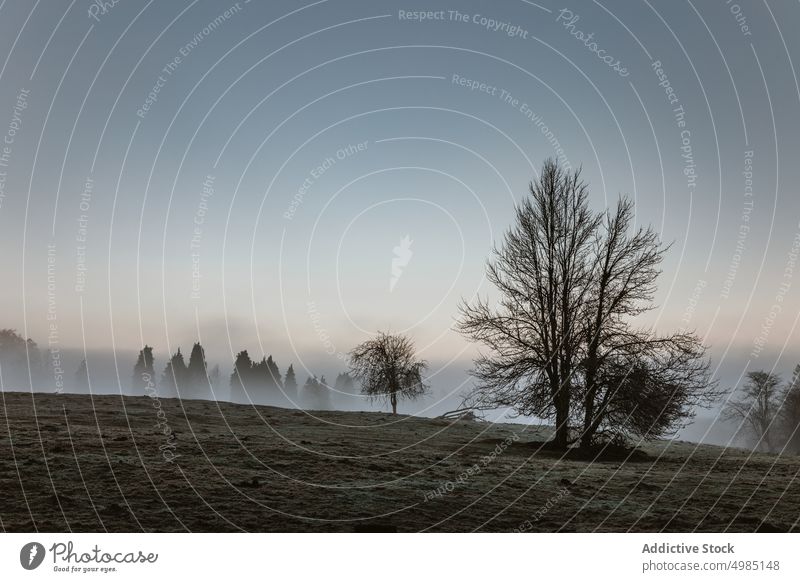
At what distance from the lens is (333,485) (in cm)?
1358

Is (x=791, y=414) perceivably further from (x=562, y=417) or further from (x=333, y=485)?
(x=333, y=485)

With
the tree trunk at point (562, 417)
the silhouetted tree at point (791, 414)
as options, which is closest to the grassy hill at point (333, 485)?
the tree trunk at point (562, 417)

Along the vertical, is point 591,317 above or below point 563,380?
above

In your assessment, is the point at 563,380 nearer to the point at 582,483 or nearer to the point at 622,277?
the point at 622,277

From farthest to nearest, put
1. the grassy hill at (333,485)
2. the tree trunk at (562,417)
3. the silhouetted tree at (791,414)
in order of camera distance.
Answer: the silhouetted tree at (791,414), the tree trunk at (562,417), the grassy hill at (333,485)

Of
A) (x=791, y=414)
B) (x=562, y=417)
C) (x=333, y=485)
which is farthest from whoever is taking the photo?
(x=791, y=414)

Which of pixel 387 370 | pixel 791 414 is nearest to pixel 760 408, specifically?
pixel 791 414

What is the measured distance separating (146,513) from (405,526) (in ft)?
16.4

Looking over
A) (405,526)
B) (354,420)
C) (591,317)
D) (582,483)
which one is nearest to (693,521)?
(582,483)

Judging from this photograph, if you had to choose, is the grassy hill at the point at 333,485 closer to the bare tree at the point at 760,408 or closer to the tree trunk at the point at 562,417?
the tree trunk at the point at 562,417

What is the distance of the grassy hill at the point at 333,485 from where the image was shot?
1085 centimetres

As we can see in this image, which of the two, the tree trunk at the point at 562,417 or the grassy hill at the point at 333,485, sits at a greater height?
the tree trunk at the point at 562,417

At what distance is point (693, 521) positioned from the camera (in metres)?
12.0

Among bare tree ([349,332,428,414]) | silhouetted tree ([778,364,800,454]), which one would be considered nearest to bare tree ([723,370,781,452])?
silhouetted tree ([778,364,800,454])
